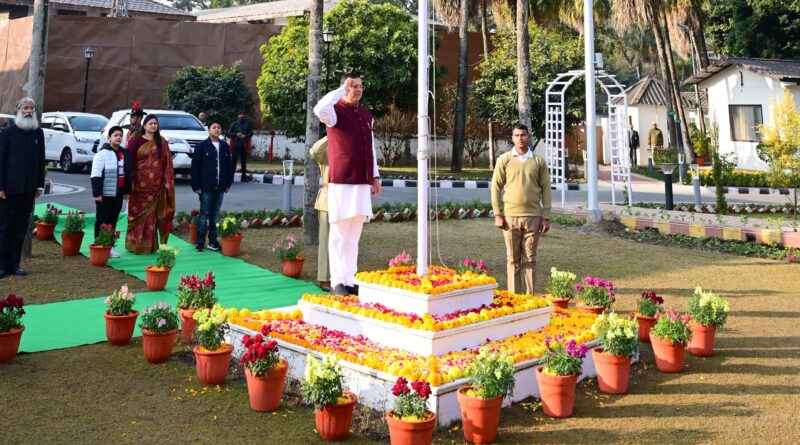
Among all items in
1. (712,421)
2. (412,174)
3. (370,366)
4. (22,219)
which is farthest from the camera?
(412,174)

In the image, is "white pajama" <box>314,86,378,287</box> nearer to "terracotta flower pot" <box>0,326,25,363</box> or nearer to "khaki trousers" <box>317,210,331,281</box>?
"khaki trousers" <box>317,210,331,281</box>

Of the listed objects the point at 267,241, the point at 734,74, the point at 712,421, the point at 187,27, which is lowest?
the point at 712,421

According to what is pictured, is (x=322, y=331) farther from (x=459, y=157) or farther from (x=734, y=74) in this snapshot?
(x=734, y=74)

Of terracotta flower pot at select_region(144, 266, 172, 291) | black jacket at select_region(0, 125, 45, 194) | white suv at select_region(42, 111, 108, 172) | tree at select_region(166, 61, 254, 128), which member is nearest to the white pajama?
terracotta flower pot at select_region(144, 266, 172, 291)

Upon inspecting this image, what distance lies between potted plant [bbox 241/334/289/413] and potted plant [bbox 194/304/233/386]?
19.7 inches

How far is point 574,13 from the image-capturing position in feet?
102

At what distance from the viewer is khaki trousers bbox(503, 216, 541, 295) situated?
25.7 ft

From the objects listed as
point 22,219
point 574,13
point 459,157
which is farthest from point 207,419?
point 574,13

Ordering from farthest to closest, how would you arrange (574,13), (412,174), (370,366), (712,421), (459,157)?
(574,13), (459,157), (412,174), (370,366), (712,421)

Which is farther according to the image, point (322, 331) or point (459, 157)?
point (459, 157)

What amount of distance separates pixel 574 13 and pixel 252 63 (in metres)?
12.8

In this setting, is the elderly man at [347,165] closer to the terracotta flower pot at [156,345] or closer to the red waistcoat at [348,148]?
the red waistcoat at [348,148]

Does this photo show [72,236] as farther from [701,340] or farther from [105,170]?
[701,340]

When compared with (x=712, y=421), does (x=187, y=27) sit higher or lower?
higher
